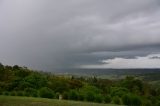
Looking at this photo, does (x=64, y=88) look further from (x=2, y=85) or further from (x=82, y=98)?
(x=82, y=98)

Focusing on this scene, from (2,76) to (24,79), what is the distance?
36.1 ft

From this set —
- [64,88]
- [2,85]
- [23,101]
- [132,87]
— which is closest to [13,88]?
[2,85]

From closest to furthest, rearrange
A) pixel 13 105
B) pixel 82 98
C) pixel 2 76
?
pixel 13 105 < pixel 82 98 < pixel 2 76

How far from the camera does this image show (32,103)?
37.2 metres

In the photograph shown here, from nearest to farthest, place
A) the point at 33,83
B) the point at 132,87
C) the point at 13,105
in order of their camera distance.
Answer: the point at 13,105 < the point at 33,83 < the point at 132,87

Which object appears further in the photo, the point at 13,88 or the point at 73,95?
the point at 13,88

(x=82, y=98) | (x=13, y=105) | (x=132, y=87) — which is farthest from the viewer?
(x=132, y=87)

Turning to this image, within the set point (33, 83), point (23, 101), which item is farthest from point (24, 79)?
point (23, 101)

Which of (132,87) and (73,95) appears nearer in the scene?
(73,95)

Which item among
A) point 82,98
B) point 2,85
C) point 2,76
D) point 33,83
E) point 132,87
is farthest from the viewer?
point 132,87

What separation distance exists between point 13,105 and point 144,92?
290 ft

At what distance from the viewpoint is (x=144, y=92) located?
393 ft

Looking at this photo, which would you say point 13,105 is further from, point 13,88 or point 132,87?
point 132,87

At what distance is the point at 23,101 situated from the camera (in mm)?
38156
